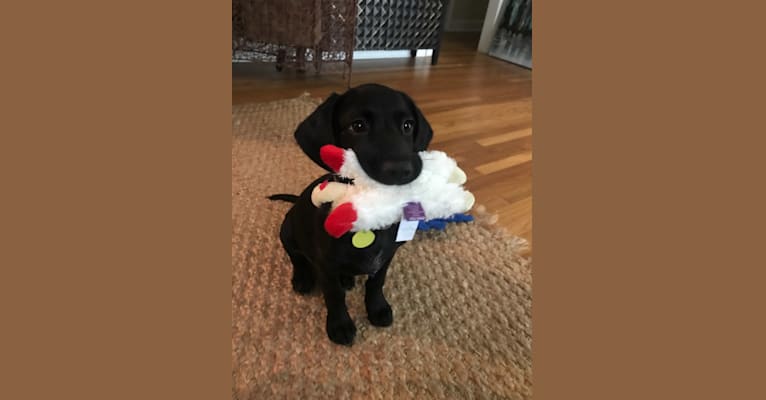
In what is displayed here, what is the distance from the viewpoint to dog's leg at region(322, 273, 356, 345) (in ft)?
3.40

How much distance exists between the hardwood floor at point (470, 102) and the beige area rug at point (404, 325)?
320mm

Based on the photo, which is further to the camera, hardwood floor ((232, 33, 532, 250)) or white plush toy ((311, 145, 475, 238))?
hardwood floor ((232, 33, 532, 250))

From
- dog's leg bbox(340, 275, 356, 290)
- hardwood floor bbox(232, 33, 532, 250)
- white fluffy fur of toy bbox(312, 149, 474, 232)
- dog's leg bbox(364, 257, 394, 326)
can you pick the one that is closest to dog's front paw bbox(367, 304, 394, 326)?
dog's leg bbox(364, 257, 394, 326)

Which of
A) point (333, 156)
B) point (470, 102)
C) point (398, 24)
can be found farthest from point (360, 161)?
point (398, 24)

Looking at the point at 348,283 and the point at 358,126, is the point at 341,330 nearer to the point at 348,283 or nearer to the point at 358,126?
the point at 348,283

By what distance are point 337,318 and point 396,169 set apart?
0.46 metres

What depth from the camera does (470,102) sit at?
9.79 feet

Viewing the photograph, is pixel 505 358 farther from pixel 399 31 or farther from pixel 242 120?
pixel 399 31

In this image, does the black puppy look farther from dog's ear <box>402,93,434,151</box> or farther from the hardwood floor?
the hardwood floor

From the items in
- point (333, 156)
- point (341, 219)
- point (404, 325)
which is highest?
point (333, 156)

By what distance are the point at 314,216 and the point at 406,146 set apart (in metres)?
0.27

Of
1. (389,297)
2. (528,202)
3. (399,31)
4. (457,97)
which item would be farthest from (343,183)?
(399,31)

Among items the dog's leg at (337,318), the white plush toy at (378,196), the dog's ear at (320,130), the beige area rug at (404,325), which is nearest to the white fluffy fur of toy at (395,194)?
the white plush toy at (378,196)

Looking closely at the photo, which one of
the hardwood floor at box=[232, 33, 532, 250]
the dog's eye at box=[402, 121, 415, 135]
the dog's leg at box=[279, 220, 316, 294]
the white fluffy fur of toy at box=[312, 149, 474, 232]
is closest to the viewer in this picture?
the white fluffy fur of toy at box=[312, 149, 474, 232]
